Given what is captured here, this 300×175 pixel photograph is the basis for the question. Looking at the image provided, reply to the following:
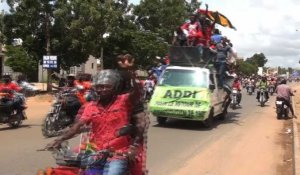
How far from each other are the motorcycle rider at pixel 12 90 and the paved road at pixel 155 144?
0.71 metres

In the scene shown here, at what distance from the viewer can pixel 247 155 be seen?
11.3 m

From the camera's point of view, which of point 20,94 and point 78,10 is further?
point 78,10

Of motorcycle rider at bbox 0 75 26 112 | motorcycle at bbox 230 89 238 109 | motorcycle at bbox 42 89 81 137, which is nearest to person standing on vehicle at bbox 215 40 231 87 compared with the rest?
motorcycle at bbox 42 89 81 137

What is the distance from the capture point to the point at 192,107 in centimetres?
1511

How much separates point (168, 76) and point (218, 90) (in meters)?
2.11

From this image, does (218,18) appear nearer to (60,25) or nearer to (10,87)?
(10,87)

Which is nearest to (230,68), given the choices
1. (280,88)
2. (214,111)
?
(280,88)

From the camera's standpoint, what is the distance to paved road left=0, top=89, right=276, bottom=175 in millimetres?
9266

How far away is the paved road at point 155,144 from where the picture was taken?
927cm

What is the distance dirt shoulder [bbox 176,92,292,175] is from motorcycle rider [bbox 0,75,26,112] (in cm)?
562

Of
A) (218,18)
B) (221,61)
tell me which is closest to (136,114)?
(221,61)

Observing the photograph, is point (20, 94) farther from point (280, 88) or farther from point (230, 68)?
point (280, 88)

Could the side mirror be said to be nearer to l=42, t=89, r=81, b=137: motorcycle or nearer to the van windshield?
l=42, t=89, r=81, b=137: motorcycle

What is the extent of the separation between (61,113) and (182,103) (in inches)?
146
